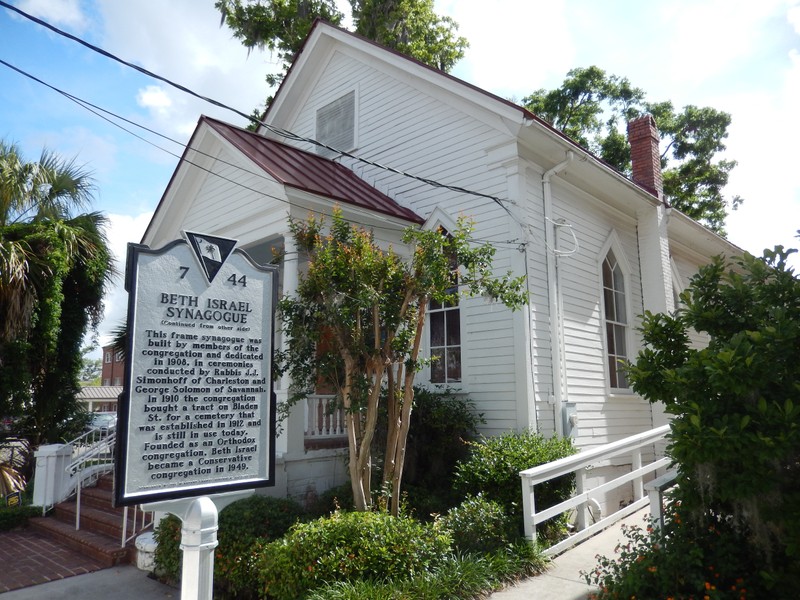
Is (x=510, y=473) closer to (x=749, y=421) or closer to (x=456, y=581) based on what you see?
(x=456, y=581)

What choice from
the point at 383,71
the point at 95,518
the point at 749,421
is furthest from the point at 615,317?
the point at 95,518

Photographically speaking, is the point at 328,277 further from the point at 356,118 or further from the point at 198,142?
the point at 356,118

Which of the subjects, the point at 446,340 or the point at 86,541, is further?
the point at 446,340

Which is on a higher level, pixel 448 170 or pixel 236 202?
pixel 448 170

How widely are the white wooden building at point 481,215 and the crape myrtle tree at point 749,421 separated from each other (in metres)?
3.76

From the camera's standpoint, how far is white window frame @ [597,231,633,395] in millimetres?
10773

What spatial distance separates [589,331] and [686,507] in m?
6.02

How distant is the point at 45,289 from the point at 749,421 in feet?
42.3

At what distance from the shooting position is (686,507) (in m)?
4.64

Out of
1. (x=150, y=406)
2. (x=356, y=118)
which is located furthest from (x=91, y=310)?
(x=150, y=406)

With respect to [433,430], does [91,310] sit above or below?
above

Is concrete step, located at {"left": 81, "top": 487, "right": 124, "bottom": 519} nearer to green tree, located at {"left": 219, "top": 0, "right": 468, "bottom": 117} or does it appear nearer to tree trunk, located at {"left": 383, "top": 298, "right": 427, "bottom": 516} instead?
tree trunk, located at {"left": 383, "top": 298, "right": 427, "bottom": 516}

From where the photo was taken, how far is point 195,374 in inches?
153

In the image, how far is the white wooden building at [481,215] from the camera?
8812 millimetres
